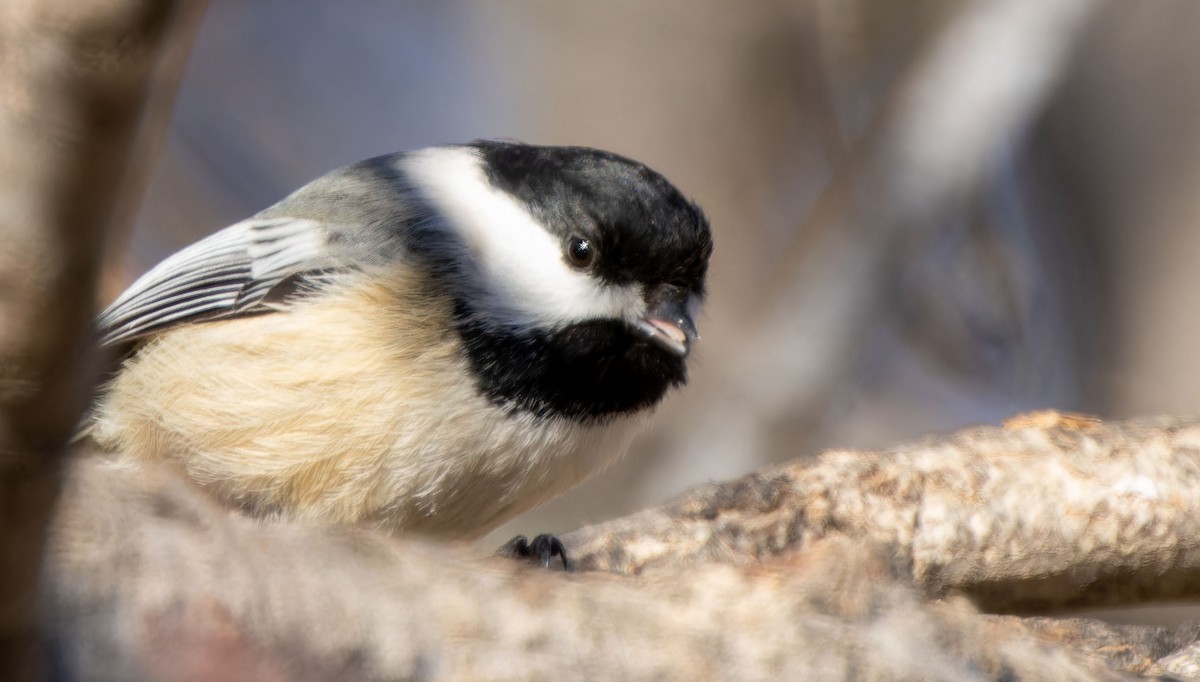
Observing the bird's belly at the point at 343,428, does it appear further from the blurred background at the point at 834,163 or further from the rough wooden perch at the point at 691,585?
the blurred background at the point at 834,163

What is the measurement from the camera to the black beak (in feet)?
7.37

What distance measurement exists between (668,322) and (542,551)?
50cm

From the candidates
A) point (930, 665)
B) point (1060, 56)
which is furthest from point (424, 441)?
point (1060, 56)

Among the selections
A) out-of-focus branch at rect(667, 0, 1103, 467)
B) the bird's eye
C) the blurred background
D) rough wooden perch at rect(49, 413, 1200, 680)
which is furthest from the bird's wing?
out-of-focus branch at rect(667, 0, 1103, 467)

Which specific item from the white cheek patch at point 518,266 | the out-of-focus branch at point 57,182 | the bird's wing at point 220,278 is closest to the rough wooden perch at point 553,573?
the out-of-focus branch at point 57,182

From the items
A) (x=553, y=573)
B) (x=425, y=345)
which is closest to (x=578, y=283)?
(x=425, y=345)

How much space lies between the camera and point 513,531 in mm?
4930

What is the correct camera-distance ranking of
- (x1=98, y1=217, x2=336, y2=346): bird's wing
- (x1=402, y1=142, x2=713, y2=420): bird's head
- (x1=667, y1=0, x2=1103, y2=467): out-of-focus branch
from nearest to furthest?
1. (x1=402, y1=142, x2=713, y2=420): bird's head
2. (x1=98, y1=217, x2=336, y2=346): bird's wing
3. (x1=667, y1=0, x2=1103, y2=467): out-of-focus branch

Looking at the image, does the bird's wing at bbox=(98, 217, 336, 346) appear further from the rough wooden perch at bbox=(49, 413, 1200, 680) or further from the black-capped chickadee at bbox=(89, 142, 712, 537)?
the rough wooden perch at bbox=(49, 413, 1200, 680)

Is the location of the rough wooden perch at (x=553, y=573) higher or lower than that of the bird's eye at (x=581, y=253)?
lower

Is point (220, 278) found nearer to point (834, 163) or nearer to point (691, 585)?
point (691, 585)

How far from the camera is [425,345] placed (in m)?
2.12

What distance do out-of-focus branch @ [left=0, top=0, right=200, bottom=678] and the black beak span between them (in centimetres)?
146

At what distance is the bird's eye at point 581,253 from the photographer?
2289 mm
